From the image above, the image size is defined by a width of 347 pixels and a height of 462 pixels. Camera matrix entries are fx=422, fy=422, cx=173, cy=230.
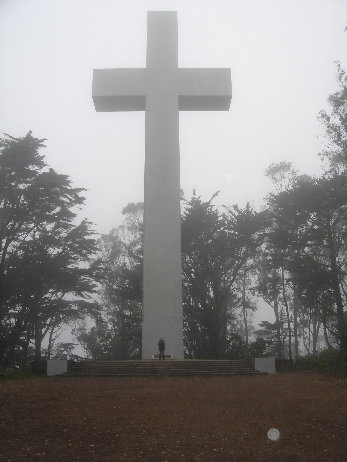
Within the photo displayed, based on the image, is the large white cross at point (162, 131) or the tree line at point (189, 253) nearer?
the large white cross at point (162, 131)

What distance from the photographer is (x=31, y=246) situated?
20.0 m

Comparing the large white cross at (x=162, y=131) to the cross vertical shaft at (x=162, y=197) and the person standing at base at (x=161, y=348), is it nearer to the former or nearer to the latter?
the cross vertical shaft at (x=162, y=197)

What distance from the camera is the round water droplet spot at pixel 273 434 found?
4965mm

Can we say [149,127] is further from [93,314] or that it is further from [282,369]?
[93,314]

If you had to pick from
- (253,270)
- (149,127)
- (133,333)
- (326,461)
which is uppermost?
(149,127)

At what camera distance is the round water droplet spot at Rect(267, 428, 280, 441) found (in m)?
4.96

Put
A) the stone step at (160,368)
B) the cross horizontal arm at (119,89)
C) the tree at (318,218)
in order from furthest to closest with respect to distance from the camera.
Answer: the tree at (318,218), the cross horizontal arm at (119,89), the stone step at (160,368)

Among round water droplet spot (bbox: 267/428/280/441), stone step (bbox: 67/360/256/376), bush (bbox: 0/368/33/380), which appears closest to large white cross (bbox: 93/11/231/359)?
stone step (bbox: 67/360/256/376)

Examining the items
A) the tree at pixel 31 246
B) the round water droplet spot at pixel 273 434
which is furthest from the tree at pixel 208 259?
the round water droplet spot at pixel 273 434

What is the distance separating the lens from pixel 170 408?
21.6 ft

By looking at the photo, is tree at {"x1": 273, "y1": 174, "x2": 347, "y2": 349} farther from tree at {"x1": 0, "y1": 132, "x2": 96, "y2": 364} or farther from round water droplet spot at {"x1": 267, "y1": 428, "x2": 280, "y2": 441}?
round water droplet spot at {"x1": 267, "y1": 428, "x2": 280, "y2": 441}

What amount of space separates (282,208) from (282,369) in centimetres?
1011

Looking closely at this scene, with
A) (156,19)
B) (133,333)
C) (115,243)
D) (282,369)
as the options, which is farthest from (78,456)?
(115,243)

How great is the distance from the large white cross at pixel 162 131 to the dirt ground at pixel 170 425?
22.3 ft
